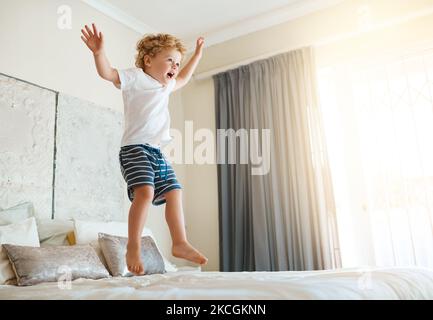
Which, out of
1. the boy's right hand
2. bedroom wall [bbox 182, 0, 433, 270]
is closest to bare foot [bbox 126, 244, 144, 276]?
the boy's right hand

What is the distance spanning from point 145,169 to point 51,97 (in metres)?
1.65

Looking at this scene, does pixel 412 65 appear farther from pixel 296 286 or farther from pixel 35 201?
pixel 35 201

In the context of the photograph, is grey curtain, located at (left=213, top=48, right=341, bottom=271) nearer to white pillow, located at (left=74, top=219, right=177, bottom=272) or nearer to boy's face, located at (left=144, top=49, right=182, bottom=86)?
white pillow, located at (left=74, top=219, right=177, bottom=272)

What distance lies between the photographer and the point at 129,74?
173cm

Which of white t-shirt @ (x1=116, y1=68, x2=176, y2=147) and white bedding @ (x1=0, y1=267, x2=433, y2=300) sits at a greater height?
white t-shirt @ (x1=116, y1=68, x2=176, y2=147)

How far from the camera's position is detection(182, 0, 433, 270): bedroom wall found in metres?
3.20

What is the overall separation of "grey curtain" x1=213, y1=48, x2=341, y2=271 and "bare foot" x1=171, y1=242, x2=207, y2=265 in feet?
5.65

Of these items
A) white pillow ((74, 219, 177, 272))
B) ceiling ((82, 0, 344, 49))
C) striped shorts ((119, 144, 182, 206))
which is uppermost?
ceiling ((82, 0, 344, 49))

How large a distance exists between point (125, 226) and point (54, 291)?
141 centimetres

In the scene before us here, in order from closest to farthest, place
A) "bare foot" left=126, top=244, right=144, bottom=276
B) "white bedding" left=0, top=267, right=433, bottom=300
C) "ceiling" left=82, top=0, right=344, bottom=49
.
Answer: "white bedding" left=0, top=267, right=433, bottom=300
"bare foot" left=126, top=244, right=144, bottom=276
"ceiling" left=82, top=0, right=344, bottom=49

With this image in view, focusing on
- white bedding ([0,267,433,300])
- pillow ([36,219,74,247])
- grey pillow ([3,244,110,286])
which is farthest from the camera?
pillow ([36,219,74,247])

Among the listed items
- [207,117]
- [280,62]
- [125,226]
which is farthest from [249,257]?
[280,62]

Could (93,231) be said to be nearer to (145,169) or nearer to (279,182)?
(145,169)

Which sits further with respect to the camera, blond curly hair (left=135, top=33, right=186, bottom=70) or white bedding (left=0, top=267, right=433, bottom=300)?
blond curly hair (left=135, top=33, right=186, bottom=70)
